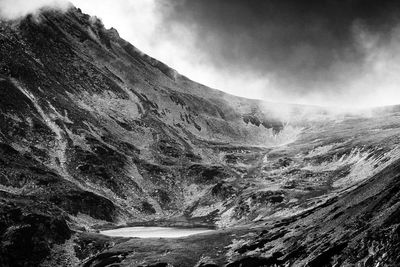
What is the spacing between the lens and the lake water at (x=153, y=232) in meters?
153

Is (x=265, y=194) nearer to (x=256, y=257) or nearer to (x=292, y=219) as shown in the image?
(x=292, y=219)

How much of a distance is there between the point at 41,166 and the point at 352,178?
121 metres

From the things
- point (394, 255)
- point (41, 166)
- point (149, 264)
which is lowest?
point (149, 264)

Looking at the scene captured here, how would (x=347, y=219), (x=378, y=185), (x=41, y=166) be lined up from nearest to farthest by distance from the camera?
(x=347, y=219)
(x=378, y=185)
(x=41, y=166)

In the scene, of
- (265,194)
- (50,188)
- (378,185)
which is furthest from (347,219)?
(50,188)

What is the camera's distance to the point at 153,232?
16075 cm

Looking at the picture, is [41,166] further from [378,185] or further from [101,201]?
[378,185]

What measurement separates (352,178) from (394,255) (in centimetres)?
13590

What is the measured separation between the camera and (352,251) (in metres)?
73.9

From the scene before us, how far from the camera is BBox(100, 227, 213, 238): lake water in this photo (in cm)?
15262

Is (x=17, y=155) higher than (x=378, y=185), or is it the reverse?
(x=17, y=155)

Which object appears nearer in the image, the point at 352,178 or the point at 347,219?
the point at 347,219

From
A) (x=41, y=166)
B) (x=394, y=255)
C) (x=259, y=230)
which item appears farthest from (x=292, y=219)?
(x=41, y=166)

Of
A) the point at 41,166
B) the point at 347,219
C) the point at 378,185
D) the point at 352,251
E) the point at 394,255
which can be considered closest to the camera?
the point at 394,255
